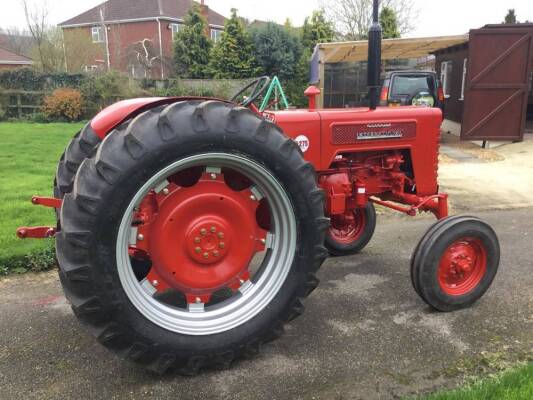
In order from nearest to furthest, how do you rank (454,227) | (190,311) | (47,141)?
(190,311) < (454,227) < (47,141)

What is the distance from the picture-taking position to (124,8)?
3684cm

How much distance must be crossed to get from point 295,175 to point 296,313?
0.75 m

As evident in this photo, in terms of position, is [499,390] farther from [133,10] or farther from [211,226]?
[133,10]

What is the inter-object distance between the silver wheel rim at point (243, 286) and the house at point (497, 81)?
10.3m

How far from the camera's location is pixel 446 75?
15953 mm

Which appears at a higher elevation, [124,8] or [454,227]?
[124,8]

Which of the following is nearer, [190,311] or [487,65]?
[190,311]

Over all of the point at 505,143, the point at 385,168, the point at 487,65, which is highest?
the point at 487,65

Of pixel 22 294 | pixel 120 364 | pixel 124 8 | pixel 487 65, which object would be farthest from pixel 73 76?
pixel 124 8

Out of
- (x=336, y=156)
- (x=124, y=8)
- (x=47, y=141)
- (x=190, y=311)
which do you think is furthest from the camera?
(x=124, y=8)

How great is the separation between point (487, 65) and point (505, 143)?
1976mm

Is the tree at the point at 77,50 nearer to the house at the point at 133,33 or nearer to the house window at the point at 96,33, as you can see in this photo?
the house at the point at 133,33

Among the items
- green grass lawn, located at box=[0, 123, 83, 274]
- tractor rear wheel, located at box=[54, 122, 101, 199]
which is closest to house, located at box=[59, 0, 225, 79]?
green grass lawn, located at box=[0, 123, 83, 274]

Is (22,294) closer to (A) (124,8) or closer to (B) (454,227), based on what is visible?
(B) (454,227)
